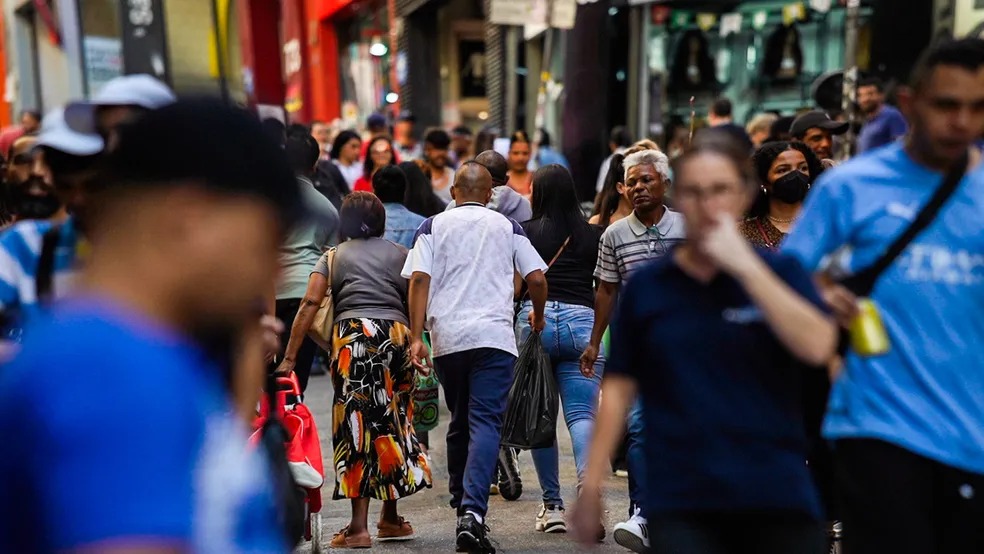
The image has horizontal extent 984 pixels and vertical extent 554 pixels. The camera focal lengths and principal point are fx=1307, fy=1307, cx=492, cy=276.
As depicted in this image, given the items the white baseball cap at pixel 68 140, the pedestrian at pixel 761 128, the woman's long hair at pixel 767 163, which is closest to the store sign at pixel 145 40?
the pedestrian at pixel 761 128

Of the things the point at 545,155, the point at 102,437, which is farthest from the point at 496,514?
the point at 545,155

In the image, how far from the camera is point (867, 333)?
10.5ft

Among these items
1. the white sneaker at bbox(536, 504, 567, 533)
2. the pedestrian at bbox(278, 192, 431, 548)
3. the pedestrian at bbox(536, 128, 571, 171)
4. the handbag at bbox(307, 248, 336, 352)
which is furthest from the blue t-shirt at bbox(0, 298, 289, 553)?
the pedestrian at bbox(536, 128, 571, 171)

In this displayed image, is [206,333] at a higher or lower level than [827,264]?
higher

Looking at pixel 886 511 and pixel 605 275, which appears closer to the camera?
pixel 886 511

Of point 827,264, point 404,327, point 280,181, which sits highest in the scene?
point 280,181

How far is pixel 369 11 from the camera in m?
31.7

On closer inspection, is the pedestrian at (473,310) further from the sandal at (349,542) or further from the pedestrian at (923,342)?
the pedestrian at (923,342)

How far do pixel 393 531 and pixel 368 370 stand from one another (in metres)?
0.84

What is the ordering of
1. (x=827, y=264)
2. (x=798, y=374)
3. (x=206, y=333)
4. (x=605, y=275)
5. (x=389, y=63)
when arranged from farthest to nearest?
(x=389, y=63), (x=605, y=275), (x=827, y=264), (x=798, y=374), (x=206, y=333)

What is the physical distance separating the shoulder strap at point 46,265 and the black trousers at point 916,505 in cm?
212

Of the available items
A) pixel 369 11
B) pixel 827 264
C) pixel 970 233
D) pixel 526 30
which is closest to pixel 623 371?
pixel 827 264

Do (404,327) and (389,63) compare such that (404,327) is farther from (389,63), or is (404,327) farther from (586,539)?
(389,63)

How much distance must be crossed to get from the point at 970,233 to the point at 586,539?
4.06 ft
